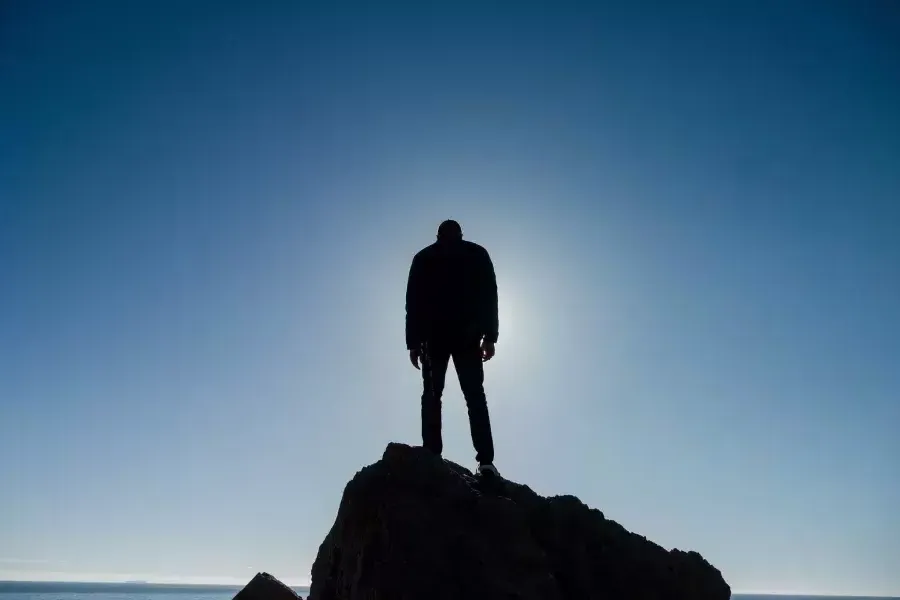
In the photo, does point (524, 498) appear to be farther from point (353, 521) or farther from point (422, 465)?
point (353, 521)

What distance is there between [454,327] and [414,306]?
0.67 meters

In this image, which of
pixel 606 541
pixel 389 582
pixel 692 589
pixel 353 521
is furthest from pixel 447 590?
pixel 692 589

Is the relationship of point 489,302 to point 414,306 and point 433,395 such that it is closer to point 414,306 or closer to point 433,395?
point 414,306

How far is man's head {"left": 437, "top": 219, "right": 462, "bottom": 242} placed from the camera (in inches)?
289

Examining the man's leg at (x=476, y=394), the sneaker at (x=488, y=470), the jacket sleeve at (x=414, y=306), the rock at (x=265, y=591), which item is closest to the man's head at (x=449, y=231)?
the jacket sleeve at (x=414, y=306)

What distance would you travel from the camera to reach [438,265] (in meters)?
7.15

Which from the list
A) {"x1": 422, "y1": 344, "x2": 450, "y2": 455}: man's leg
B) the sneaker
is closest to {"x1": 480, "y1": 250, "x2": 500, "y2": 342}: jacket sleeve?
{"x1": 422, "y1": 344, "x2": 450, "y2": 455}: man's leg

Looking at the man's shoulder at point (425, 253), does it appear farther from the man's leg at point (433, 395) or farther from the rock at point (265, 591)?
the rock at point (265, 591)

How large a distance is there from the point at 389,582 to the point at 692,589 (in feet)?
10.4

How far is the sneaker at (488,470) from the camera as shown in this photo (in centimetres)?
634

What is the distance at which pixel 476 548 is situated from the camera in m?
5.11

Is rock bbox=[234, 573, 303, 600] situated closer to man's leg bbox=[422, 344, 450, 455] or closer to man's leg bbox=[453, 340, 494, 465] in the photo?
man's leg bbox=[422, 344, 450, 455]

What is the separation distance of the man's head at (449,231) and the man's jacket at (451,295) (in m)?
0.07

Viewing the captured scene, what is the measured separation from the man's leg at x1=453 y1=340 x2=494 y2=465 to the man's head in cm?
149
